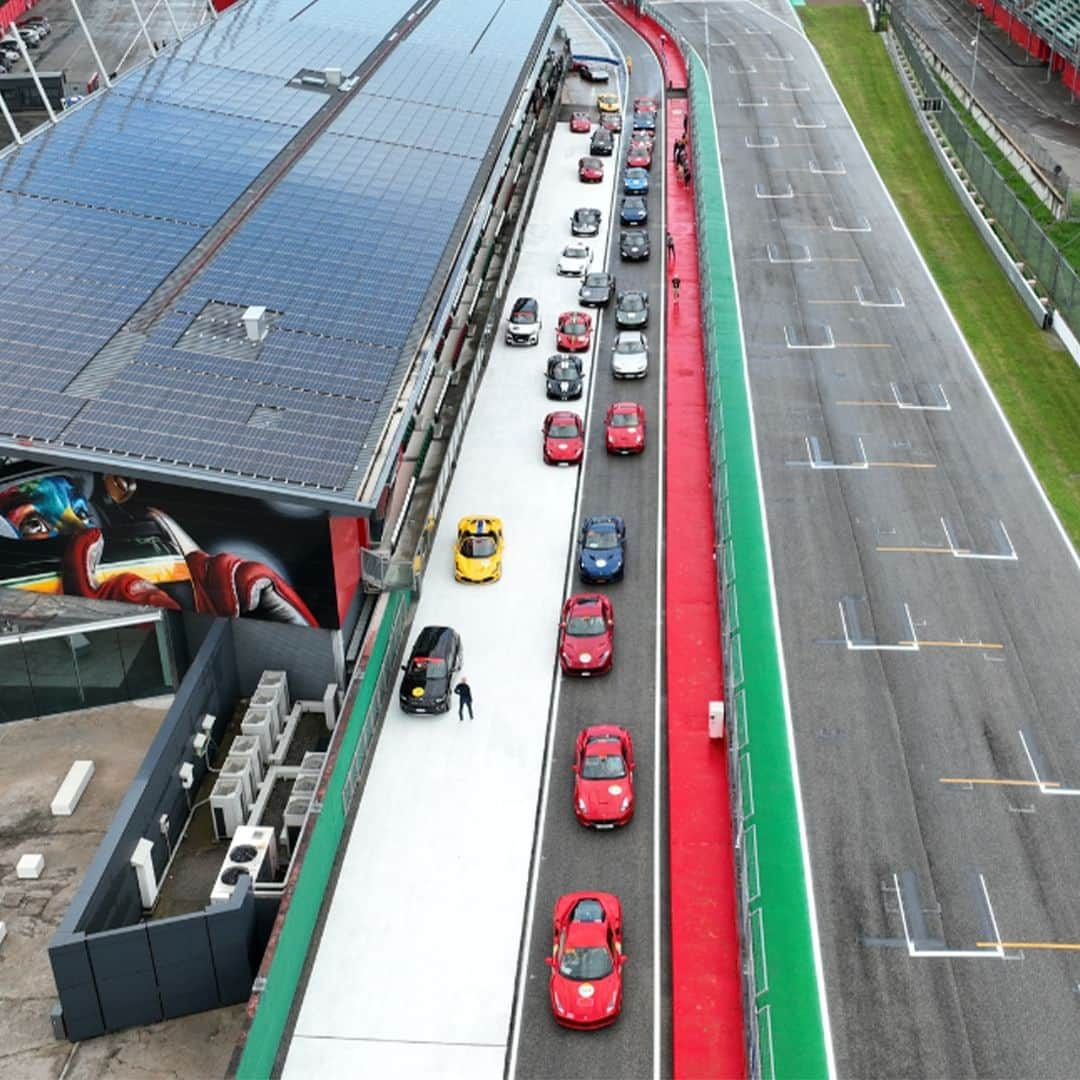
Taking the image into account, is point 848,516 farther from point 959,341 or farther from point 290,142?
point 290,142

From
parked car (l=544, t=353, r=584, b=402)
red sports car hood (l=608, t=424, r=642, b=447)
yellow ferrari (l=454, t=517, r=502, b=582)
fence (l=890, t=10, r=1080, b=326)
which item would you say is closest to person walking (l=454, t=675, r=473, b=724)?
yellow ferrari (l=454, t=517, r=502, b=582)

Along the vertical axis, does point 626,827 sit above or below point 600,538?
above

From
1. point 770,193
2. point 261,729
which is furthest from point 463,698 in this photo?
point 770,193

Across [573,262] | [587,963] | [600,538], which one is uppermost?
[587,963]

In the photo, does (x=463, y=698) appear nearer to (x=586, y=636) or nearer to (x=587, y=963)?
(x=586, y=636)

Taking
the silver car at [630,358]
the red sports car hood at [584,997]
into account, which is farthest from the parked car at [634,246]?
the red sports car hood at [584,997]

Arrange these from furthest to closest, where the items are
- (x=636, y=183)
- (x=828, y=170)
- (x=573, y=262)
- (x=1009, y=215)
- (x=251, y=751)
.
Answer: (x=828, y=170)
(x=636, y=183)
(x=1009, y=215)
(x=573, y=262)
(x=251, y=751)

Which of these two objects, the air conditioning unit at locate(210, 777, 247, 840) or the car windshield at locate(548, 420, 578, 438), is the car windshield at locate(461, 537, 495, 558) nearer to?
the car windshield at locate(548, 420, 578, 438)
